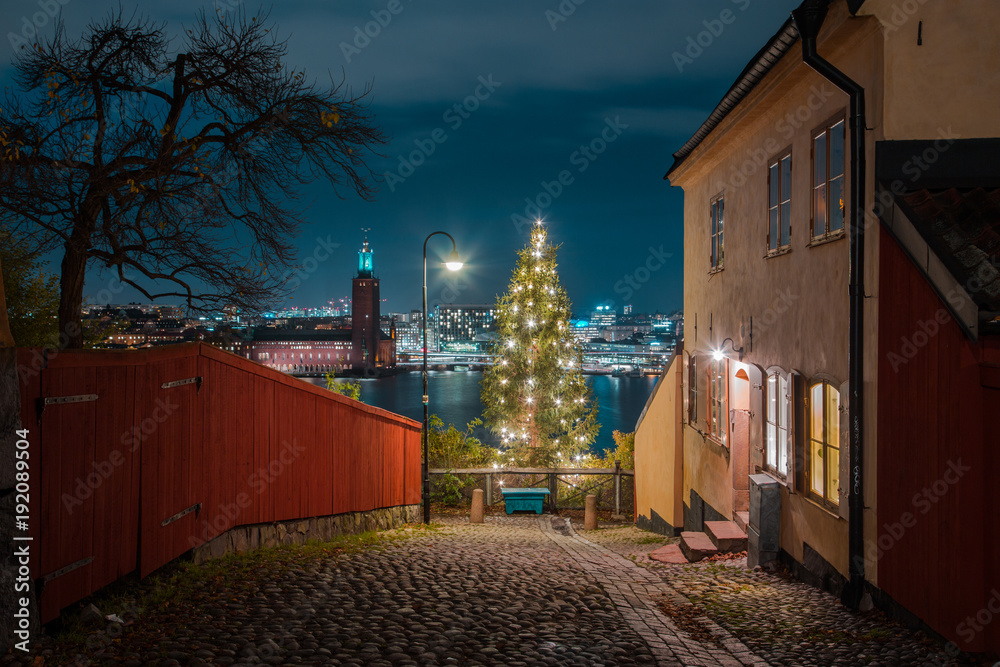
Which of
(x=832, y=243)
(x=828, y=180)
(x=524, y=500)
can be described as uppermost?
(x=828, y=180)

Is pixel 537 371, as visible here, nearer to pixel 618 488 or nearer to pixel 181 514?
pixel 618 488

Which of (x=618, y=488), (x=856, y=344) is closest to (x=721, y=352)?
(x=856, y=344)

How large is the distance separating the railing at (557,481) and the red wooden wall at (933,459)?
1225 centimetres

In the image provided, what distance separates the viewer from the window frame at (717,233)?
34.8ft

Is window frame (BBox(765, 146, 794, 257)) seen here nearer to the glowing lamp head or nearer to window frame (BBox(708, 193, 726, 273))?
window frame (BBox(708, 193, 726, 273))

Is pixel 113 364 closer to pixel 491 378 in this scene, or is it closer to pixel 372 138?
pixel 372 138

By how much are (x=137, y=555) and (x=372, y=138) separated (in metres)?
7.04

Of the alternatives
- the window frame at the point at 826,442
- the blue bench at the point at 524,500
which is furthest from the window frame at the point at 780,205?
the blue bench at the point at 524,500

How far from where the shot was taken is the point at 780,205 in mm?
8102

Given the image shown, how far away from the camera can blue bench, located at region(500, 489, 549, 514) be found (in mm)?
17359

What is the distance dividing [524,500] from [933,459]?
1323cm

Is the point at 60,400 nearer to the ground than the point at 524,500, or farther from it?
farther from it

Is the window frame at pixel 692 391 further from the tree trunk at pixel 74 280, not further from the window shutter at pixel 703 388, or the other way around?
the tree trunk at pixel 74 280

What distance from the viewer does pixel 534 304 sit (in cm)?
2364
